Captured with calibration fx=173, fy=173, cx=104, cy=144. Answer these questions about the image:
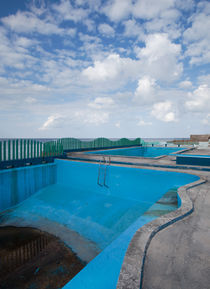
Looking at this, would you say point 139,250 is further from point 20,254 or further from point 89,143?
point 89,143

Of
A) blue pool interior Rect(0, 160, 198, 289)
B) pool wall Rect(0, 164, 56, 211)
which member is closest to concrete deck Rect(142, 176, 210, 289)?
blue pool interior Rect(0, 160, 198, 289)

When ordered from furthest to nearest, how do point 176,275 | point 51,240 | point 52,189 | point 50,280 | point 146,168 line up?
point 52,189, point 146,168, point 51,240, point 50,280, point 176,275

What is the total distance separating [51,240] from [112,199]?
4.05 meters

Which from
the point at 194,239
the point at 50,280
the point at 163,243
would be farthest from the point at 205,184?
the point at 50,280

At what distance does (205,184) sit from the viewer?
6730 millimetres

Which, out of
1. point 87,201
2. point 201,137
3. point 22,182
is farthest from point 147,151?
point 201,137

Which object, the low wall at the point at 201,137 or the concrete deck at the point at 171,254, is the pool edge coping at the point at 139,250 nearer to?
the concrete deck at the point at 171,254

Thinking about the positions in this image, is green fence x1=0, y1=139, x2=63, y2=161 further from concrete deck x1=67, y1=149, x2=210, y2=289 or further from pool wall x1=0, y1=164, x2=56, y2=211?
concrete deck x1=67, y1=149, x2=210, y2=289

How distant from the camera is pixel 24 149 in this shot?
11742 mm

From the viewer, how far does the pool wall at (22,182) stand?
404 inches

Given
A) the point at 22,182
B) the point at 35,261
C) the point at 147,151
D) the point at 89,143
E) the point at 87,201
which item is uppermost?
the point at 89,143

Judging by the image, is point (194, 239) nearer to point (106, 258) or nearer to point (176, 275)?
point (176, 275)

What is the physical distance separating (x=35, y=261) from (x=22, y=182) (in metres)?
6.70

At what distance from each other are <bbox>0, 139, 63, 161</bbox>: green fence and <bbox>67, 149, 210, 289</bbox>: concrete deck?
9163mm
